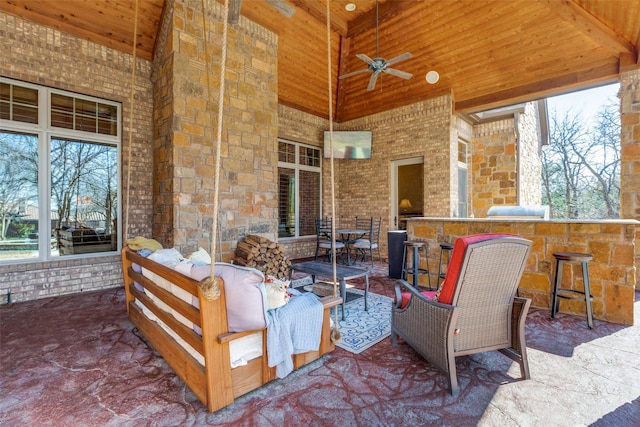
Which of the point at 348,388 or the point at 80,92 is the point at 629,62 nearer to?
the point at 348,388

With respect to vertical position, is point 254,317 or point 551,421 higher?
point 254,317

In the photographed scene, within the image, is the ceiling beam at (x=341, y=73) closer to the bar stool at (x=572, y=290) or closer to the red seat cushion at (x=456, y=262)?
the bar stool at (x=572, y=290)

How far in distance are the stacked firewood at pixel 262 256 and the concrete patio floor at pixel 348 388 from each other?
5.66 ft

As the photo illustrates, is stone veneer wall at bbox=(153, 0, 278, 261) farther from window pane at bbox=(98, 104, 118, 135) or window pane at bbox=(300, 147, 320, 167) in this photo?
window pane at bbox=(300, 147, 320, 167)

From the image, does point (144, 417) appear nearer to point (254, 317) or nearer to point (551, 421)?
point (254, 317)

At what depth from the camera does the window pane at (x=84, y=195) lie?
14.2ft

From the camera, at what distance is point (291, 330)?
6.71 ft

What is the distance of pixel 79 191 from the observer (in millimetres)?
4492

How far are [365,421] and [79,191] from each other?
16.7ft

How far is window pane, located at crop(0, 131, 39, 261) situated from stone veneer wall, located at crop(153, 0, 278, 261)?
1.53m

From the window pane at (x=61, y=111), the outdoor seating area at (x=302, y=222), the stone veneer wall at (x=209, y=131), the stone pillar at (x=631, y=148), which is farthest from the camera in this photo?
the stone pillar at (x=631, y=148)

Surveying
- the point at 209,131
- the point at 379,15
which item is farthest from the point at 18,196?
the point at 379,15

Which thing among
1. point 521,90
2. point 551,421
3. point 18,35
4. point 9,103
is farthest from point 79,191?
point 521,90

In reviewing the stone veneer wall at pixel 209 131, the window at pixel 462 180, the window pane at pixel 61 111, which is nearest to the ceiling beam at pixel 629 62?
the window at pixel 462 180
